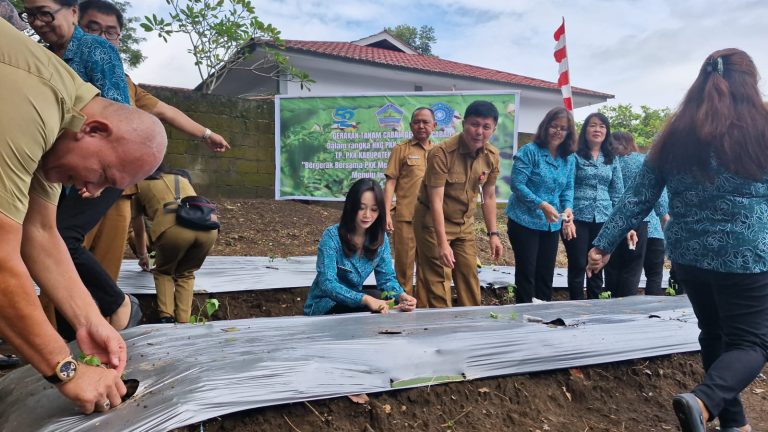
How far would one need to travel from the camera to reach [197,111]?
26.0 feet

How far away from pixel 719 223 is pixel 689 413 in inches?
29.2

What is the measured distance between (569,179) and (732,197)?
2298 millimetres

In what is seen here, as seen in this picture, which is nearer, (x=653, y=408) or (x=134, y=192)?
(x=653, y=408)

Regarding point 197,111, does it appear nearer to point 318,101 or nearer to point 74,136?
point 318,101

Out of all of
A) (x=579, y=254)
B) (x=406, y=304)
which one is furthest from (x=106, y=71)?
(x=579, y=254)

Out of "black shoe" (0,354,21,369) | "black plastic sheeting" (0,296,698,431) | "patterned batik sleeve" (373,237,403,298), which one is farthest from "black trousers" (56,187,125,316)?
"patterned batik sleeve" (373,237,403,298)

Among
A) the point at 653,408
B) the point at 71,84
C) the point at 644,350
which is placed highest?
the point at 71,84

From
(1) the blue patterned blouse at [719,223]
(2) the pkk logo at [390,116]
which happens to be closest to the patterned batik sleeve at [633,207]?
(1) the blue patterned blouse at [719,223]

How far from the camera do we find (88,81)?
2.63 meters

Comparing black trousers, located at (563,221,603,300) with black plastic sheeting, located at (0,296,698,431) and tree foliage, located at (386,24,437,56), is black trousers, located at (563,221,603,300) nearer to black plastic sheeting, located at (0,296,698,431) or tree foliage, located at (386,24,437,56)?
black plastic sheeting, located at (0,296,698,431)

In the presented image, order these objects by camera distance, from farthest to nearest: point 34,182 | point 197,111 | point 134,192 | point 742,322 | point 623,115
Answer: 1. point 623,115
2. point 197,111
3. point 134,192
4. point 742,322
5. point 34,182

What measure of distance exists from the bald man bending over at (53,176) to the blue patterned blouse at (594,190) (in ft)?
12.7

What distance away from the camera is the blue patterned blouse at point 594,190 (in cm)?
470

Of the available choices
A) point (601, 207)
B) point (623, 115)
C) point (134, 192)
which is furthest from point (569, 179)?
point (623, 115)
